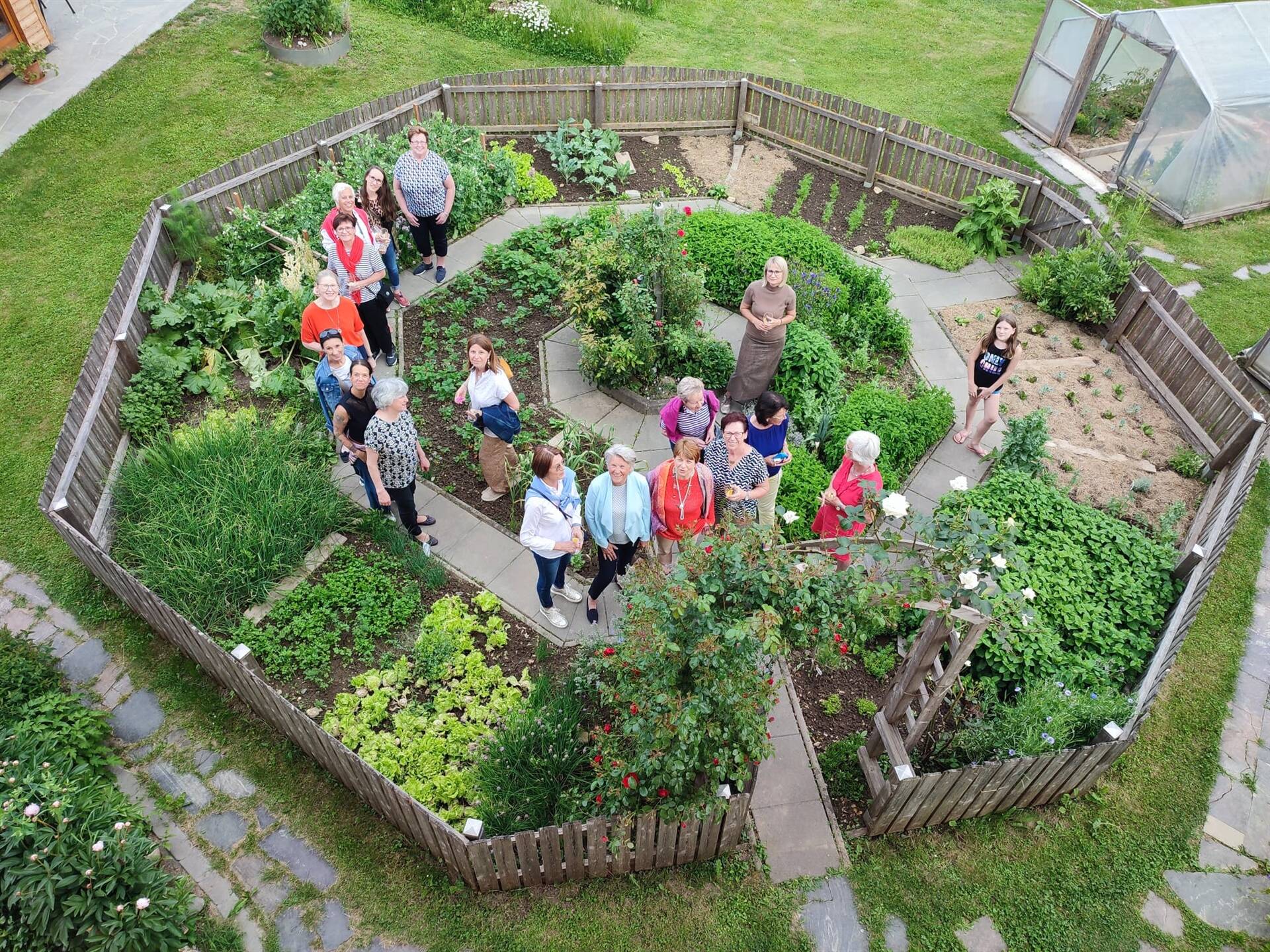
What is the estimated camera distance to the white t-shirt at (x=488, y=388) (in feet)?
22.9

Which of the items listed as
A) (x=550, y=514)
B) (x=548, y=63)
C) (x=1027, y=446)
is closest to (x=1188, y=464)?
(x=1027, y=446)

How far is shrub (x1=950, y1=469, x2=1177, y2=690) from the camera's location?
21.2 feet

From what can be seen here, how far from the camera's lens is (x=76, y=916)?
4789mm

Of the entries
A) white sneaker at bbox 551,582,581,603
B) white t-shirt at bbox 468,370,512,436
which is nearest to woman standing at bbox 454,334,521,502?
white t-shirt at bbox 468,370,512,436

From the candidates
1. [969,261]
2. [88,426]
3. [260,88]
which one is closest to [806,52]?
[969,261]

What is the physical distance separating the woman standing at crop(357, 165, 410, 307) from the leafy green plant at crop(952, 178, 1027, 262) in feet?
24.5

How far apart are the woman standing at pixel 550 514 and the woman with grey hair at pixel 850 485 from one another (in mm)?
1967

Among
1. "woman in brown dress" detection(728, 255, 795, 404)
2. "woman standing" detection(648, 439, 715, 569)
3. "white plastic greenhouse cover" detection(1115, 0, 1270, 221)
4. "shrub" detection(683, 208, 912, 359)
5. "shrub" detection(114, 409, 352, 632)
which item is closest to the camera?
"woman standing" detection(648, 439, 715, 569)

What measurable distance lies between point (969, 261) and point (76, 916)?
11.4 metres

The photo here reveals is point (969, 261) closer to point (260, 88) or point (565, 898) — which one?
point (565, 898)

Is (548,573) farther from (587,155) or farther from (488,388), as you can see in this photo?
(587,155)

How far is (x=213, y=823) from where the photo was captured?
5824 millimetres

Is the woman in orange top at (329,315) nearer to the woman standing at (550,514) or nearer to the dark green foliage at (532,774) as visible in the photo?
the woman standing at (550,514)

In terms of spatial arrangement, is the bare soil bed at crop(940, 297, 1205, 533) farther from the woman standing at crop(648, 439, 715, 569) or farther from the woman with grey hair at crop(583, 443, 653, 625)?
the woman with grey hair at crop(583, 443, 653, 625)
